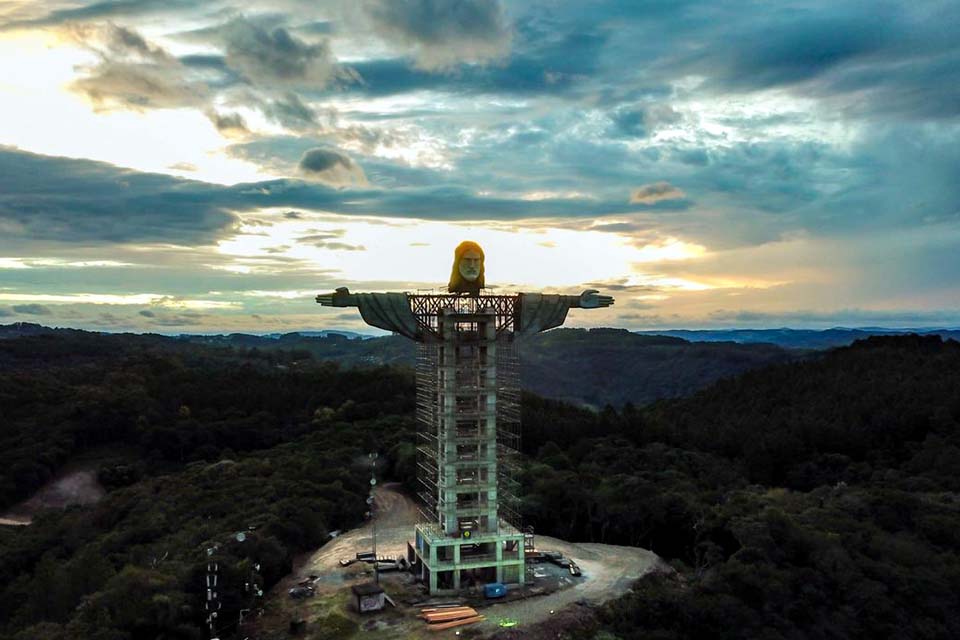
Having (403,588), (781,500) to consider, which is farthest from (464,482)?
(781,500)

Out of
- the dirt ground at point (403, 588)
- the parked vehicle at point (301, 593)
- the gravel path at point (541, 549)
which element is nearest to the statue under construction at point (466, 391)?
the dirt ground at point (403, 588)

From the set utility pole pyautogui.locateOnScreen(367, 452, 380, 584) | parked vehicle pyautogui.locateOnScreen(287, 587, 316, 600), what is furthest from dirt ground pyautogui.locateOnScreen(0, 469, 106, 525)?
parked vehicle pyautogui.locateOnScreen(287, 587, 316, 600)

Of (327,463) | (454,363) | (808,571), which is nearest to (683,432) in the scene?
(327,463)

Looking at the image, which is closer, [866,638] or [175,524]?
[866,638]

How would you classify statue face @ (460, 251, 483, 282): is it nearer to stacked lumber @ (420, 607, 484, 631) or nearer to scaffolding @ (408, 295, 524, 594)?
scaffolding @ (408, 295, 524, 594)

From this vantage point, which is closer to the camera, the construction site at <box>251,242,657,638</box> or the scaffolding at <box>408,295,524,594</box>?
the construction site at <box>251,242,657,638</box>

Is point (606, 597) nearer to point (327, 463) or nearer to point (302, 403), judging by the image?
point (327, 463)

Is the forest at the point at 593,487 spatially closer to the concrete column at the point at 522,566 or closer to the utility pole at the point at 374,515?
the utility pole at the point at 374,515
